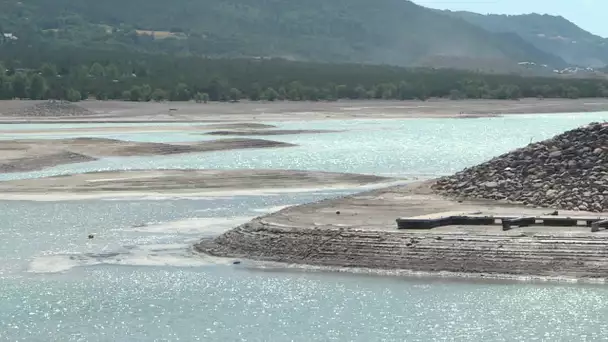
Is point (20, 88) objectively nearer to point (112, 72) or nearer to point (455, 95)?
point (112, 72)

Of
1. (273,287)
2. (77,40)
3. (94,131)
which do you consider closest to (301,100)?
(94,131)

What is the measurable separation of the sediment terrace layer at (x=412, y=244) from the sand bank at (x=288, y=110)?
54.4 metres

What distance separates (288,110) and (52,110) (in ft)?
59.4

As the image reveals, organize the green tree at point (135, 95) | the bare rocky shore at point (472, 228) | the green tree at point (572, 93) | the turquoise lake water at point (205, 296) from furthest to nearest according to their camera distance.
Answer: the green tree at point (572, 93) < the green tree at point (135, 95) < the bare rocky shore at point (472, 228) < the turquoise lake water at point (205, 296)

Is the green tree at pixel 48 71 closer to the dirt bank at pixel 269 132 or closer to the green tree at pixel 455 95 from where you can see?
the green tree at pixel 455 95

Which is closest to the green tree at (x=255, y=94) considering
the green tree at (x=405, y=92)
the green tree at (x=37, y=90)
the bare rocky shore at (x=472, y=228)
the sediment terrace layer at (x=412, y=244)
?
the green tree at (x=405, y=92)

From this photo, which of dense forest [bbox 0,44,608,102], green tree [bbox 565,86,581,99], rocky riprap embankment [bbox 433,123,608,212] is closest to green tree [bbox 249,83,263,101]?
dense forest [bbox 0,44,608,102]

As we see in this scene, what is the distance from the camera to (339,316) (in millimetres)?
22969

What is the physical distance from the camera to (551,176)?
31547 millimetres

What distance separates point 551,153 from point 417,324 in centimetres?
1139

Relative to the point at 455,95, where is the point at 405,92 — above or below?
above

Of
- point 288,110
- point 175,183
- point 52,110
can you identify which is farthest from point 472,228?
point 288,110

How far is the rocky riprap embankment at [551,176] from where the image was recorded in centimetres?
3011

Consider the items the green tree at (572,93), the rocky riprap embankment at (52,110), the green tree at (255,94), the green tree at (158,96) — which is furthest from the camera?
the green tree at (572,93)
